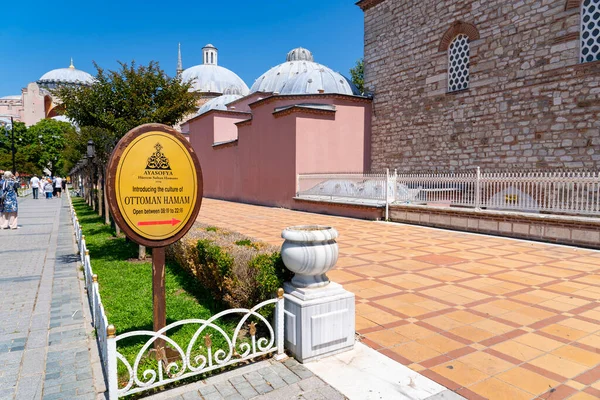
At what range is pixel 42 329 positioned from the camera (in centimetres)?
396

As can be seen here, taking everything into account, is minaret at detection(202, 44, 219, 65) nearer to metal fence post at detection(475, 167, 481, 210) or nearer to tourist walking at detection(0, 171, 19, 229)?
tourist walking at detection(0, 171, 19, 229)

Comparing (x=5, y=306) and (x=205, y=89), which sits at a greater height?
(x=205, y=89)

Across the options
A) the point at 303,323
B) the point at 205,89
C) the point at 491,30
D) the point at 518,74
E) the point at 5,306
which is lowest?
the point at 5,306

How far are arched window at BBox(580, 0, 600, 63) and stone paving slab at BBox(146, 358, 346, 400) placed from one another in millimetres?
12232

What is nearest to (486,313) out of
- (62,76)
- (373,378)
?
(373,378)

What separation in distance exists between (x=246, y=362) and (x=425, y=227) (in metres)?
8.52

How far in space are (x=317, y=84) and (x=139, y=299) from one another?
683 inches

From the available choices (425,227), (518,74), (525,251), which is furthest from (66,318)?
(518,74)

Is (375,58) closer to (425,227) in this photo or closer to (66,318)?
(425,227)

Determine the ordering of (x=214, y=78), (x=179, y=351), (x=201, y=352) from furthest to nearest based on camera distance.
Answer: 1. (x=214, y=78)
2. (x=201, y=352)
3. (x=179, y=351)

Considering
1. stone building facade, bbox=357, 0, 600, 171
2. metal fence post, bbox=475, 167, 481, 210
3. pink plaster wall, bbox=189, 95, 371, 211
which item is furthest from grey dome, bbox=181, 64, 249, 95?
metal fence post, bbox=475, 167, 481, 210

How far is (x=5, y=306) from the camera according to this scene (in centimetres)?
468

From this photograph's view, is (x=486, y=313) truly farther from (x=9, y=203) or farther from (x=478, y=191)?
(x=9, y=203)

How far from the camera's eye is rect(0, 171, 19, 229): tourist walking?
11.2 metres
